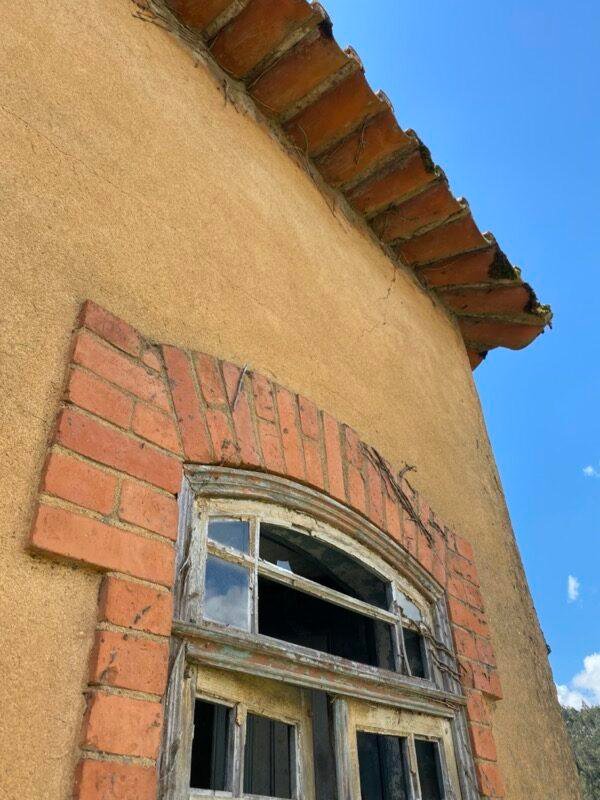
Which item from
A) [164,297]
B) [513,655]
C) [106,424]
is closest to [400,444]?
[513,655]

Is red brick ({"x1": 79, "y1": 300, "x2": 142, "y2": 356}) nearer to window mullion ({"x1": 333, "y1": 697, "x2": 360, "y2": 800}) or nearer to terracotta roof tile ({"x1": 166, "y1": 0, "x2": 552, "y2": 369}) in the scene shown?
window mullion ({"x1": 333, "y1": 697, "x2": 360, "y2": 800})

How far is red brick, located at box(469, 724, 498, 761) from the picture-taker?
2.25 meters

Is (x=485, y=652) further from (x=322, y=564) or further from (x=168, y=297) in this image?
(x=168, y=297)

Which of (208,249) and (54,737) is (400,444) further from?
(54,737)

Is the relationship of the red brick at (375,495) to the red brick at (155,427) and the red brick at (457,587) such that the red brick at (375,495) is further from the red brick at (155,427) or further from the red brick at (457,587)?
the red brick at (155,427)

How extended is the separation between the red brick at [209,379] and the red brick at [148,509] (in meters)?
0.37

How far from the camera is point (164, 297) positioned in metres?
1.93

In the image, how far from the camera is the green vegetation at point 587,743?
24391 mm

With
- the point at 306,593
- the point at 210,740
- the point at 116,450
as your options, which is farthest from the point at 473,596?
the point at 116,450

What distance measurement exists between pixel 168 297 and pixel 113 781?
1.27 m

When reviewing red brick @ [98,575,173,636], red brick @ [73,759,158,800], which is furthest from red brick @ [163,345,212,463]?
red brick @ [73,759,158,800]

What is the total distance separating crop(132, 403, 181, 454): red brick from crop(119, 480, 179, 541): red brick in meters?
0.14

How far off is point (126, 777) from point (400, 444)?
1.82 m

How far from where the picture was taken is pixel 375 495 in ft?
7.72
